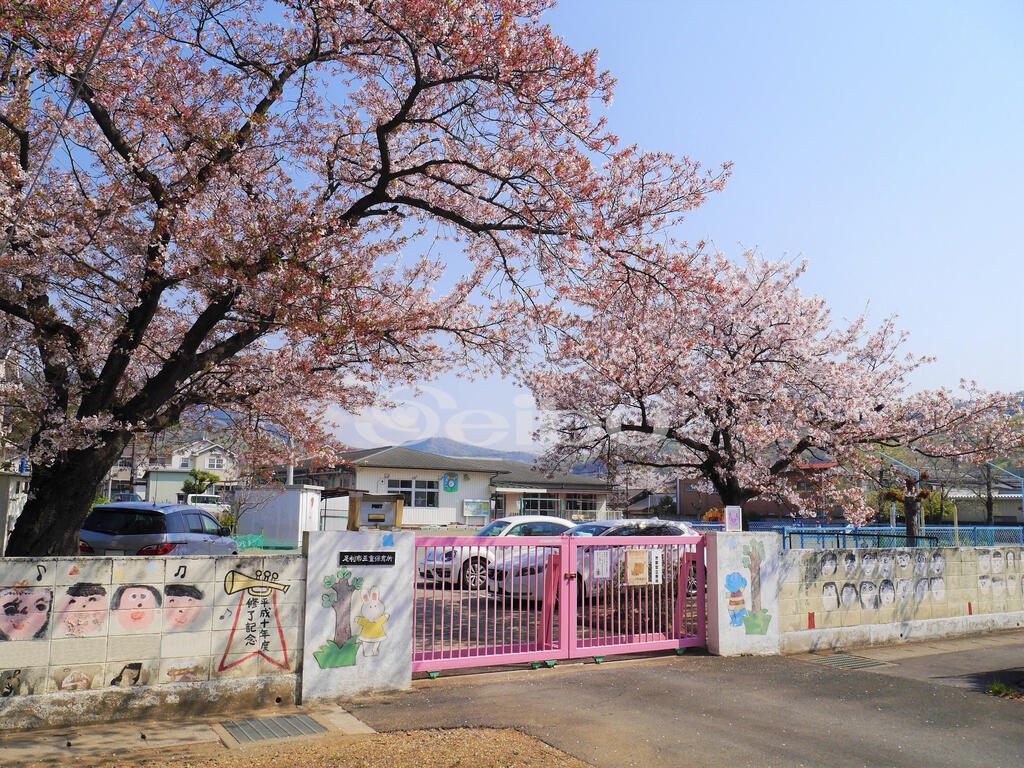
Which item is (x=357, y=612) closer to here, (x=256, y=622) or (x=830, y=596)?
(x=256, y=622)

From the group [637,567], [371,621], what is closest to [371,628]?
[371,621]

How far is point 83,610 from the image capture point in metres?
6.10

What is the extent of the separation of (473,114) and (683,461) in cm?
1039

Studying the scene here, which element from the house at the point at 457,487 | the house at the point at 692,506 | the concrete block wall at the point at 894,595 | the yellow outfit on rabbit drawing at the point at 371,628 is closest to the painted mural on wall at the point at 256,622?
the yellow outfit on rabbit drawing at the point at 371,628

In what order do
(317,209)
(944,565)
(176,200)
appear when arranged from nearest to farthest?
(176,200) < (317,209) < (944,565)

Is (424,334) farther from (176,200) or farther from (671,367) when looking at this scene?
(671,367)

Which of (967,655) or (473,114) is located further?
(967,655)

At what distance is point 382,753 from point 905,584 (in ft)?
30.8

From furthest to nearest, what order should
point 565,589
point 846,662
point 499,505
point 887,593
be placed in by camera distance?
1. point 499,505
2. point 887,593
3. point 846,662
4. point 565,589

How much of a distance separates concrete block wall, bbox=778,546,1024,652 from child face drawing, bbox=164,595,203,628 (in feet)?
24.9

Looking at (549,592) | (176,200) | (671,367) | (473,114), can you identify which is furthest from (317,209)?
(671,367)

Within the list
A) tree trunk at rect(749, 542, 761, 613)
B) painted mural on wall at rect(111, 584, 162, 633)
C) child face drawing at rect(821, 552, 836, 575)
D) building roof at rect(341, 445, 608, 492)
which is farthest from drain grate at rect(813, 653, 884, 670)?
building roof at rect(341, 445, 608, 492)

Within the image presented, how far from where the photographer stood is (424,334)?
1091 centimetres

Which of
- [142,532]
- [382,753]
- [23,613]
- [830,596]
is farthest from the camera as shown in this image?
[142,532]
